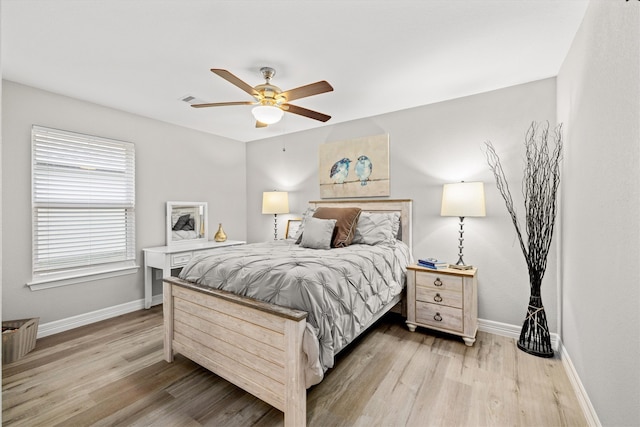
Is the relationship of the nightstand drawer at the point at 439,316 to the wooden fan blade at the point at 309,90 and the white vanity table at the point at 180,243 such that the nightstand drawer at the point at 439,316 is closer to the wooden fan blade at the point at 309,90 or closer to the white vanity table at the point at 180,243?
the wooden fan blade at the point at 309,90

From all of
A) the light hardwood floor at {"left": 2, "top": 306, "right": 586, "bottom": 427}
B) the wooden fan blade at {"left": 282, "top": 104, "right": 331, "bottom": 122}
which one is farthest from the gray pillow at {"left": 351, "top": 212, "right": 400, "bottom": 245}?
the wooden fan blade at {"left": 282, "top": 104, "right": 331, "bottom": 122}

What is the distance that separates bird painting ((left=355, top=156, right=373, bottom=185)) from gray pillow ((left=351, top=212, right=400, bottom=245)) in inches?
23.9

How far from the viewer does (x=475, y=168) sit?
3234 millimetres

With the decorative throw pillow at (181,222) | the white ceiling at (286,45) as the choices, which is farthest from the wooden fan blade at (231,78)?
the decorative throw pillow at (181,222)

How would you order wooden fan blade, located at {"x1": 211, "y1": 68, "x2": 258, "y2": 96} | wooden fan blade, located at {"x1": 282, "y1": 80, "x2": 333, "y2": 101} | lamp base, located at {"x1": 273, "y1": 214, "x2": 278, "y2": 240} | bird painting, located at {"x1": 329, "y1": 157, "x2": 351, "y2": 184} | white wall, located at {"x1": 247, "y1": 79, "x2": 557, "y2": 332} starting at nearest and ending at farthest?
wooden fan blade, located at {"x1": 211, "y1": 68, "x2": 258, "y2": 96}
wooden fan blade, located at {"x1": 282, "y1": 80, "x2": 333, "y2": 101}
white wall, located at {"x1": 247, "y1": 79, "x2": 557, "y2": 332}
bird painting, located at {"x1": 329, "y1": 157, "x2": 351, "y2": 184}
lamp base, located at {"x1": 273, "y1": 214, "x2": 278, "y2": 240}

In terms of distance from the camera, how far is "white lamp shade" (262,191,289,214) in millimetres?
4534

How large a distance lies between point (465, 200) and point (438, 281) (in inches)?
31.4

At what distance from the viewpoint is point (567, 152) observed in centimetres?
253

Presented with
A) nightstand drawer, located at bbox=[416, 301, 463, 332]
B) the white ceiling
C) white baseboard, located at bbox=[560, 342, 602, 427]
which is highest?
the white ceiling

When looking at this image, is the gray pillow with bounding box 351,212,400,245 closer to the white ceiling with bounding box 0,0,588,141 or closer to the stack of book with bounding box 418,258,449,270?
the stack of book with bounding box 418,258,449,270

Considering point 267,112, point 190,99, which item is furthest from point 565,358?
point 190,99

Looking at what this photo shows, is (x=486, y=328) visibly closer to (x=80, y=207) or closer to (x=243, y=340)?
(x=243, y=340)

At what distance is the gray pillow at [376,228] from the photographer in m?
3.31

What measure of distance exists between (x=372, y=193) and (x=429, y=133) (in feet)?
3.10
